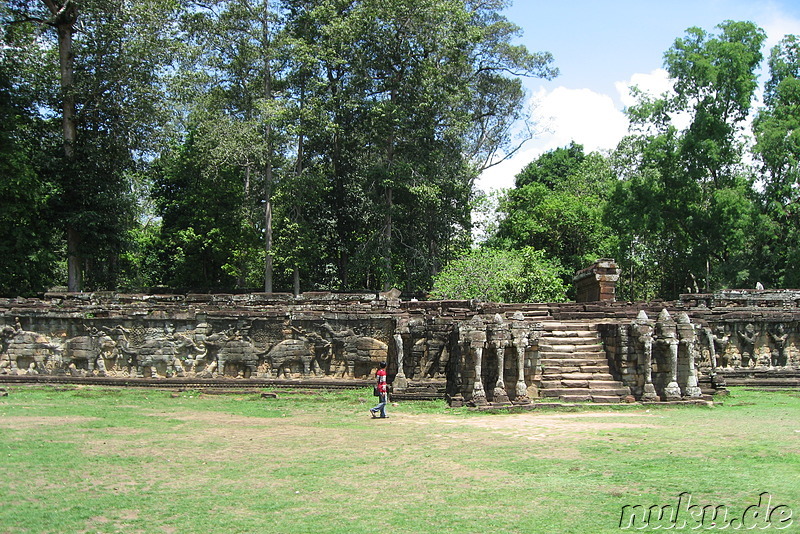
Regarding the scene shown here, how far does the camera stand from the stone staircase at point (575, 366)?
14219 mm

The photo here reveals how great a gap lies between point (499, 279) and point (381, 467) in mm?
15510

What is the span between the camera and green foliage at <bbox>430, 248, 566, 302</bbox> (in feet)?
78.7

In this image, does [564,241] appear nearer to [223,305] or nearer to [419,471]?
[223,305]

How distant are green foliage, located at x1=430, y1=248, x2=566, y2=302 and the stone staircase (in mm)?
7371

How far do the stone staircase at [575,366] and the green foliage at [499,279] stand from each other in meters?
7.37

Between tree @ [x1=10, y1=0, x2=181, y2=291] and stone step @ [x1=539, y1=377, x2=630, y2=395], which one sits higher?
tree @ [x1=10, y1=0, x2=181, y2=291]

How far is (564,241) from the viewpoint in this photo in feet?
108

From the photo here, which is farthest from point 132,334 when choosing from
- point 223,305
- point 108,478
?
point 108,478

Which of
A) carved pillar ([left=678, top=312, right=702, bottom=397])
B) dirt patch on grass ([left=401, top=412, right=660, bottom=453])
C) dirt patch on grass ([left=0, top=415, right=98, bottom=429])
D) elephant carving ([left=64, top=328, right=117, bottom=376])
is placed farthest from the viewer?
elephant carving ([left=64, top=328, right=117, bottom=376])

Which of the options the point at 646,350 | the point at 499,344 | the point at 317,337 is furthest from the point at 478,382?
the point at 317,337

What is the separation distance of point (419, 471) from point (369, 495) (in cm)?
120

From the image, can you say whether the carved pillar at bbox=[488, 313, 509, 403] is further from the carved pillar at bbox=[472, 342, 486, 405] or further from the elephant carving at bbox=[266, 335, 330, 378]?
the elephant carving at bbox=[266, 335, 330, 378]

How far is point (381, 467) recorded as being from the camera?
28.9 ft

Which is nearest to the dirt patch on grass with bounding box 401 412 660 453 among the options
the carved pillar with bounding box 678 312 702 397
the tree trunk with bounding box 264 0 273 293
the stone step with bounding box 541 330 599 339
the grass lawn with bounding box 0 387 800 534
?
the grass lawn with bounding box 0 387 800 534
